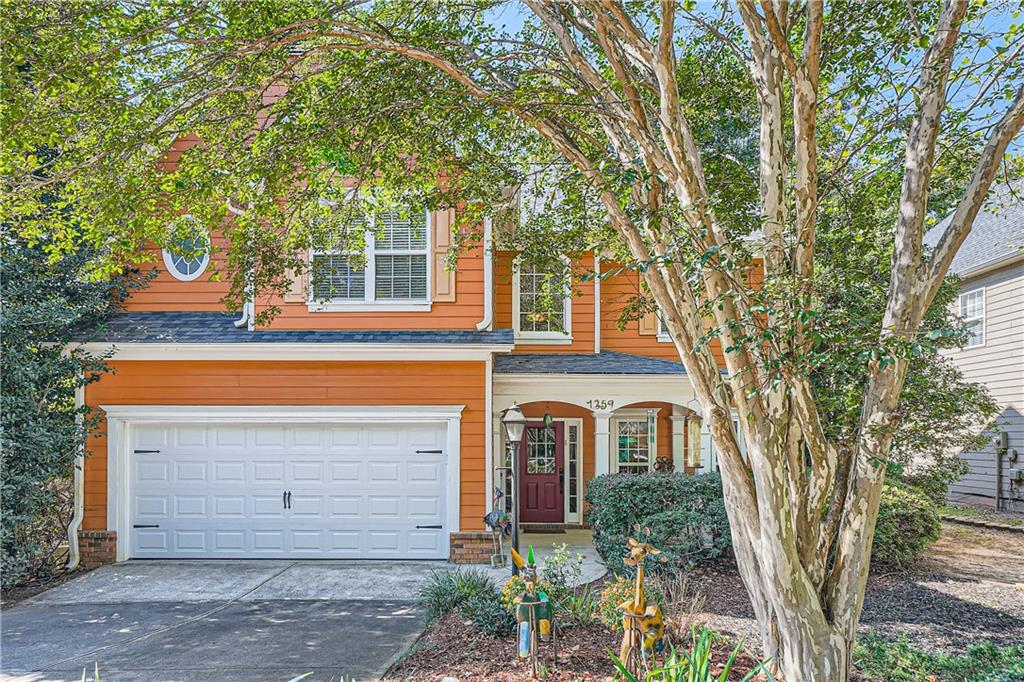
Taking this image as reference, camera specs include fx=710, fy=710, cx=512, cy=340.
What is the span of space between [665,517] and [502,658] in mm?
3401

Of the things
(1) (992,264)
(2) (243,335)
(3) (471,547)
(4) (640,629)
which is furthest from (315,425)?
(1) (992,264)

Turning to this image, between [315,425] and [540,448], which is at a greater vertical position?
[315,425]

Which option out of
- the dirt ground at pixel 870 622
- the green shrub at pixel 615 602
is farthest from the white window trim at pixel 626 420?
the green shrub at pixel 615 602

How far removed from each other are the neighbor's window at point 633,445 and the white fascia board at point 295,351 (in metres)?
4.32

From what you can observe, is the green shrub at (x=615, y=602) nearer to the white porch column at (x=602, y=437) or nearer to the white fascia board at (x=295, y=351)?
the white fascia board at (x=295, y=351)

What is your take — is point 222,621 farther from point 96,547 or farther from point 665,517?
point 665,517

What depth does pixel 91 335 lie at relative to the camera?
9.77 meters

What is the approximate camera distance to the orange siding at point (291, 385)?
1010 cm

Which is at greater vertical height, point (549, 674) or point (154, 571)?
point (549, 674)

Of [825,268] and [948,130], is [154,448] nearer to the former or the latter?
[825,268]

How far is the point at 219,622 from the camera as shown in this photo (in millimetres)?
7180

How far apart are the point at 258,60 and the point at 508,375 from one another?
22.9 feet

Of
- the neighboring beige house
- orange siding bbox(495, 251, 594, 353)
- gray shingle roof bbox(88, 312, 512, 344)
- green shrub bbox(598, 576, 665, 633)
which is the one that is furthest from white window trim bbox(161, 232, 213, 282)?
the neighboring beige house

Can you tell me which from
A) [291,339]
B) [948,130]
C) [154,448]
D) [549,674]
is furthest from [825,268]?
[154,448]
